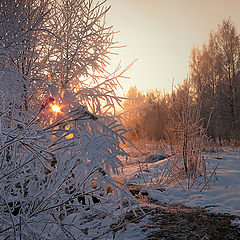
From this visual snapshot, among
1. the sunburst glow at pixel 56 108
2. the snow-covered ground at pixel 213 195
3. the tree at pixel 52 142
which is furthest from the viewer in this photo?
the snow-covered ground at pixel 213 195

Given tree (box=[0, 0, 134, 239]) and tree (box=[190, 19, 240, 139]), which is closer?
tree (box=[0, 0, 134, 239])

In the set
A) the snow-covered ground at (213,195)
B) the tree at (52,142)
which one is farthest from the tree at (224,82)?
the tree at (52,142)

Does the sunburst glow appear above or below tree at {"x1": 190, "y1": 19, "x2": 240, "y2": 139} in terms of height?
below

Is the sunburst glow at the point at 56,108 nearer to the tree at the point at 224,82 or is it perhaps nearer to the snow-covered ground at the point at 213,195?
the snow-covered ground at the point at 213,195

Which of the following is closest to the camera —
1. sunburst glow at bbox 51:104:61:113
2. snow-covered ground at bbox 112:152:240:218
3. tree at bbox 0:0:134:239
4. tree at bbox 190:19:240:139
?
tree at bbox 0:0:134:239

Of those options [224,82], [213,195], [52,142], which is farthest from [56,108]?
[224,82]

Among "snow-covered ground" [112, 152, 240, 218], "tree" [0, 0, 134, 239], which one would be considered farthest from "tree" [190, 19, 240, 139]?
"tree" [0, 0, 134, 239]

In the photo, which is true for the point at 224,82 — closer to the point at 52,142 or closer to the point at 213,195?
the point at 213,195

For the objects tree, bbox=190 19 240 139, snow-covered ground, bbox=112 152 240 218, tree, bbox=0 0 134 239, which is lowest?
snow-covered ground, bbox=112 152 240 218

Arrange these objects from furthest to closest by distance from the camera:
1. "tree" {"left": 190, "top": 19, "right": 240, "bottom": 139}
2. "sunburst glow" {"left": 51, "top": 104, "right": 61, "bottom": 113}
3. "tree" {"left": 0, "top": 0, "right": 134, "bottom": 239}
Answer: "tree" {"left": 190, "top": 19, "right": 240, "bottom": 139} → "sunburst glow" {"left": 51, "top": 104, "right": 61, "bottom": 113} → "tree" {"left": 0, "top": 0, "right": 134, "bottom": 239}

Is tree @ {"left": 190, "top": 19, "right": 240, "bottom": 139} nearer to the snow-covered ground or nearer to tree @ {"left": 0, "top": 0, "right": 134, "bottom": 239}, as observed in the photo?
the snow-covered ground

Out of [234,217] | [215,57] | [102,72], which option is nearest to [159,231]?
[234,217]

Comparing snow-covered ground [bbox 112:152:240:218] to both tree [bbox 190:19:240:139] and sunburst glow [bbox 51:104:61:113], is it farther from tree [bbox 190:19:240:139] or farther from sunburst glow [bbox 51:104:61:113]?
tree [bbox 190:19:240:139]

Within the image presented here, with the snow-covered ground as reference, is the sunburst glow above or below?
above
